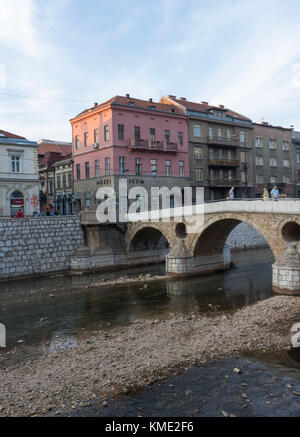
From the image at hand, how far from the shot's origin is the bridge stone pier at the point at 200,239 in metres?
18.0

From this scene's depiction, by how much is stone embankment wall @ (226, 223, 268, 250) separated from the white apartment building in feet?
61.2

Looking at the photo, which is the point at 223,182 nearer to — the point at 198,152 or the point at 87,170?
the point at 198,152

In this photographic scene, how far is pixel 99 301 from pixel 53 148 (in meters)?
38.5

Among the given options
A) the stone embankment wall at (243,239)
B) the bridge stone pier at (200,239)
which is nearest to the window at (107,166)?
the bridge stone pier at (200,239)

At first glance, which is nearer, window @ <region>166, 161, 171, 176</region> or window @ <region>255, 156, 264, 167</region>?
window @ <region>166, 161, 171, 176</region>

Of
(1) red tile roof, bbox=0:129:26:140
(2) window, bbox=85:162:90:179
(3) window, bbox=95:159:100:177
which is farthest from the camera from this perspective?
(2) window, bbox=85:162:90:179

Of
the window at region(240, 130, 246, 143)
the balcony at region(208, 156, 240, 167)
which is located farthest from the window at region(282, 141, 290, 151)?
the balcony at region(208, 156, 240, 167)

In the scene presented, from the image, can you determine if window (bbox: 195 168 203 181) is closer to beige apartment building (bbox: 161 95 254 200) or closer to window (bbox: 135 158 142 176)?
beige apartment building (bbox: 161 95 254 200)

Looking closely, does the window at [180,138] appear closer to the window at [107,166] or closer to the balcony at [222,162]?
the balcony at [222,162]

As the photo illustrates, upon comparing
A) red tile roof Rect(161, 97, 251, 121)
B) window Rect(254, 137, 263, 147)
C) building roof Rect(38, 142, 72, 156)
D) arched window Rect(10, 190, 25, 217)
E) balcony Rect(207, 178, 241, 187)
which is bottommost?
arched window Rect(10, 190, 25, 217)

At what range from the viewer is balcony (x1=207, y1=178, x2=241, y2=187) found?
41844 mm

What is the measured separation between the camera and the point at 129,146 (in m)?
36.0

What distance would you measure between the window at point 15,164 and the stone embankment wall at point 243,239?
66.8ft
